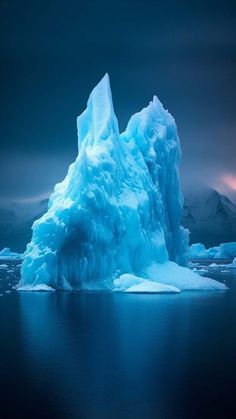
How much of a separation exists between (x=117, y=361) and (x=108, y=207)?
17.5 metres

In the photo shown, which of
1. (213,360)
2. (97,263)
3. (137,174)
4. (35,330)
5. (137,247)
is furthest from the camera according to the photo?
(137,174)

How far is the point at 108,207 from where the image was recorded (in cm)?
3038

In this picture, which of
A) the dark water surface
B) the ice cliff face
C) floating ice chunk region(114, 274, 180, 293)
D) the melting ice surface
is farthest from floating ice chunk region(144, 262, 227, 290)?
the dark water surface

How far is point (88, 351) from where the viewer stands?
47.2 feet

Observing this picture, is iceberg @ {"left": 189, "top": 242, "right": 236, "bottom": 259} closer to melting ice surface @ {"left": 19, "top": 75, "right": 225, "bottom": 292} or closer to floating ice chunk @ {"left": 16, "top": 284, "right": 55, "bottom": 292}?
melting ice surface @ {"left": 19, "top": 75, "right": 225, "bottom": 292}

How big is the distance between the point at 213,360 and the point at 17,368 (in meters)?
4.56

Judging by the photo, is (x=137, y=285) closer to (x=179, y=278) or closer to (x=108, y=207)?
(x=179, y=278)

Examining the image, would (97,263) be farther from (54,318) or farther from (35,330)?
(35,330)

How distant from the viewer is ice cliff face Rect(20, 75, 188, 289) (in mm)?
28328

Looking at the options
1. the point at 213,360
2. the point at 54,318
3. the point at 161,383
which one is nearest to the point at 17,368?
the point at 161,383

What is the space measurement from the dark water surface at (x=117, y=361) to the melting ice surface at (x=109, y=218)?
523cm

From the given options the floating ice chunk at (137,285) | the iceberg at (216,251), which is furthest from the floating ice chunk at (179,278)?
the iceberg at (216,251)

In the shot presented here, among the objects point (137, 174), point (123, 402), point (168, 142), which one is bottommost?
point (123, 402)

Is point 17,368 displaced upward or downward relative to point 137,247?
downward
